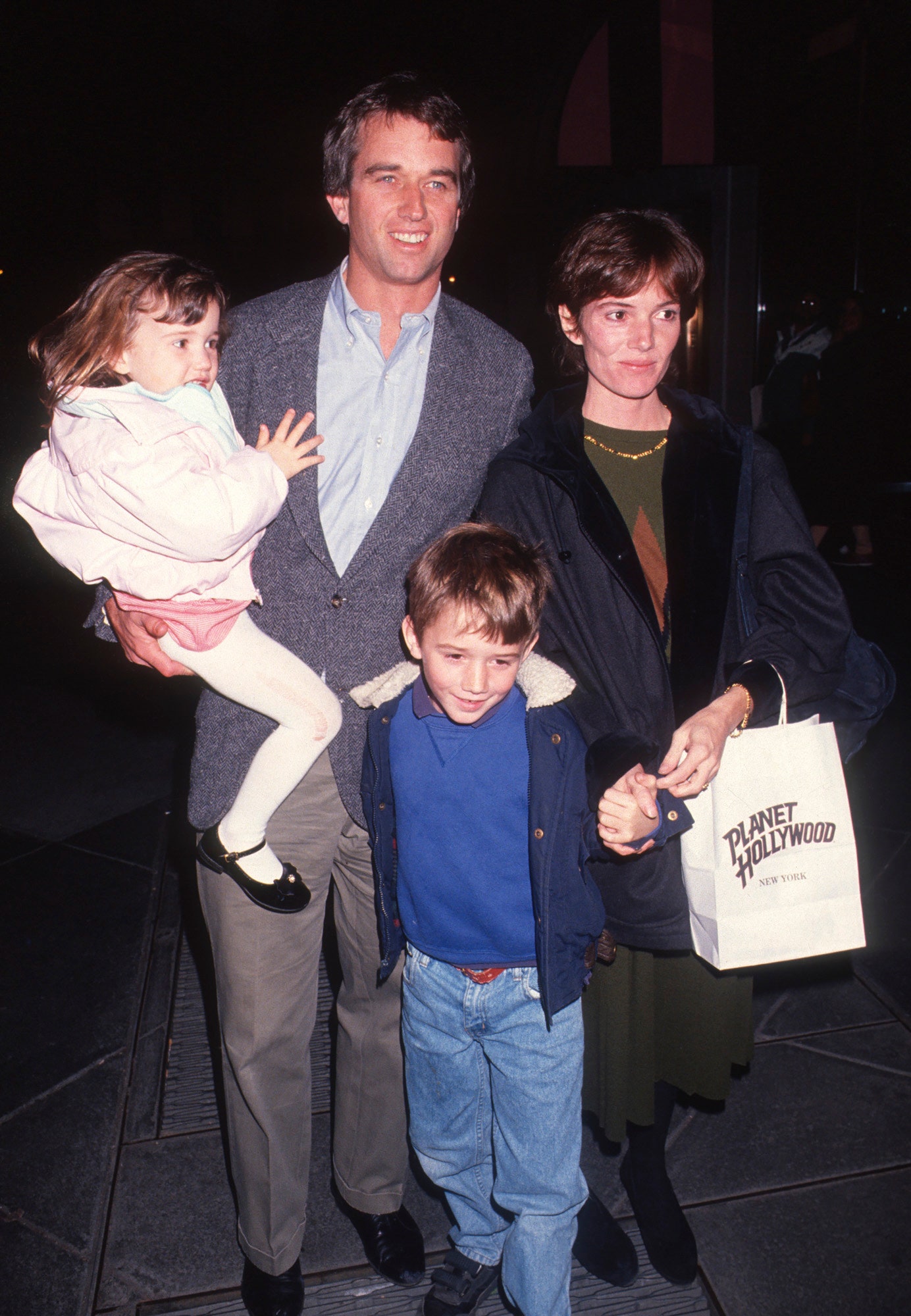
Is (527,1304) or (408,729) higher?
(408,729)

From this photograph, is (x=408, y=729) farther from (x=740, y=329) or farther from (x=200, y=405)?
(x=740, y=329)

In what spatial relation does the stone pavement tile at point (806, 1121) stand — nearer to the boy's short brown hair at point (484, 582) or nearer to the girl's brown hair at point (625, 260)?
the boy's short brown hair at point (484, 582)

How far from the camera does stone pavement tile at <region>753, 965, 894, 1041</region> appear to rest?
10.9 feet

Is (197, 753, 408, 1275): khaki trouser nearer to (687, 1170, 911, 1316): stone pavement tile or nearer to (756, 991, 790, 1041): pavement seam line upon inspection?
(687, 1170, 911, 1316): stone pavement tile

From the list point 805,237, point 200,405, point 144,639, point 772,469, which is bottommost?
point 144,639

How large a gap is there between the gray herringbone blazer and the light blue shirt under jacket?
0.15 ft

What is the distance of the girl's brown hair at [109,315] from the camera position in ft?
5.97

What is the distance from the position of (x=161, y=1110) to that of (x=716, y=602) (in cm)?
249

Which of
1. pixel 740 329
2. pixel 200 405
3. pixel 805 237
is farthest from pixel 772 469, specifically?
pixel 805 237

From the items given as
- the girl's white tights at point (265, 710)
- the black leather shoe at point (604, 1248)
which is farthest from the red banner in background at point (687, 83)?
the black leather shoe at point (604, 1248)

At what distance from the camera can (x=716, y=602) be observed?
202 cm

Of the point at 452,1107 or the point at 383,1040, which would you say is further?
the point at 383,1040

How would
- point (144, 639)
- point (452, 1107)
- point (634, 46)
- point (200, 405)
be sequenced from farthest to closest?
point (634, 46) < point (452, 1107) < point (144, 639) < point (200, 405)

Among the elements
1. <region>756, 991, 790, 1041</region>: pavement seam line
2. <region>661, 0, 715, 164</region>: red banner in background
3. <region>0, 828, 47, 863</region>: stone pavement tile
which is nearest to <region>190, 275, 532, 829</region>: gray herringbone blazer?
<region>756, 991, 790, 1041</region>: pavement seam line
